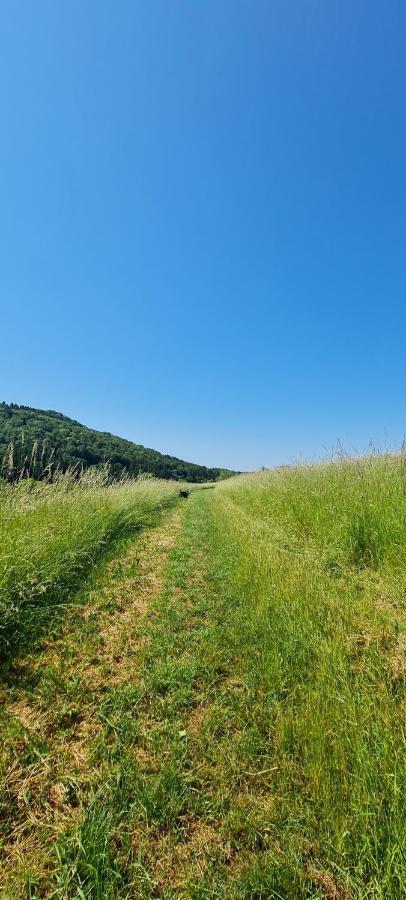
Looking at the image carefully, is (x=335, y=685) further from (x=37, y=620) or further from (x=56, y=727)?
(x=37, y=620)

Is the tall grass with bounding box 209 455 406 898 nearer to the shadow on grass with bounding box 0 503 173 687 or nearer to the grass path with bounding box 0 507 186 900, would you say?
the grass path with bounding box 0 507 186 900

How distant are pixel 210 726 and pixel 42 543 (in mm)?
4124

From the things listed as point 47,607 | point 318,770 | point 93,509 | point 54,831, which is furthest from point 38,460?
point 318,770

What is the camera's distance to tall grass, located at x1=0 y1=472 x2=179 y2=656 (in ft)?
14.3

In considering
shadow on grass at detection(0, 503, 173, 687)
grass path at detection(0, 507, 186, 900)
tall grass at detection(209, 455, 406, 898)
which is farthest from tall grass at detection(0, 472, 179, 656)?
tall grass at detection(209, 455, 406, 898)

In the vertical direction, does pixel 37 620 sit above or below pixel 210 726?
below

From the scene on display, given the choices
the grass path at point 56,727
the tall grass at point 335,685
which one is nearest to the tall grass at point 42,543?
the grass path at point 56,727

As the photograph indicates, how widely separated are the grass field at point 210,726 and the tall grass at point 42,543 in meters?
0.05

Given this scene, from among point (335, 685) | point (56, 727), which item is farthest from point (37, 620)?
point (335, 685)

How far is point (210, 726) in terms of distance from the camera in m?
2.70

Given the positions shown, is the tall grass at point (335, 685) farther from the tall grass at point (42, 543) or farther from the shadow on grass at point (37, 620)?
the tall grass at point (42, 543)

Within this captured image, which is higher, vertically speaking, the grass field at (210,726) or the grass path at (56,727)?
the grass field at (210,726)

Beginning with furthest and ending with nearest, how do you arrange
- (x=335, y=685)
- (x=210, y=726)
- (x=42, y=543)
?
1. (x=42, y=543)
2. (x=335, y=685)
3. (x=210, y=726)

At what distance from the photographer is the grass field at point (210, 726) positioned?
175 centimetres
